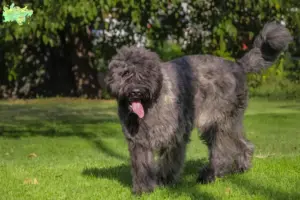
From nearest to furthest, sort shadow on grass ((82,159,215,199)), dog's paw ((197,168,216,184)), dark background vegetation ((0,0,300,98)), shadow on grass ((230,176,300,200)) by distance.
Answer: shadow on grass ((230,176,300,200)), shadow on grass ((82,159,215,199)), dog's paw ((197,168,216,184)), dark background vegetation ((0,0,300,98))

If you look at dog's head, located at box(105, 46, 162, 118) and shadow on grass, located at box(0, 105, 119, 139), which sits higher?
dog's head, located at box(105, 46, 162, 118)

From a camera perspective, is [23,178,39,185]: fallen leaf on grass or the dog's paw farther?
→ [23,178,39,185]: fallen leaf on grass

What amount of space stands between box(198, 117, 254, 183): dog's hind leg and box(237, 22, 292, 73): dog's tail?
2.58 ft

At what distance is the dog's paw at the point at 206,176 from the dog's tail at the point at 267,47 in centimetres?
151

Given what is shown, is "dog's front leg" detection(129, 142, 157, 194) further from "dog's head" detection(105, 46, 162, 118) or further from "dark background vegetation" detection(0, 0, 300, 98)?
"dark background vegetation" detection(0, 0, 300, 98)

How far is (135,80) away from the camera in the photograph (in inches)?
311

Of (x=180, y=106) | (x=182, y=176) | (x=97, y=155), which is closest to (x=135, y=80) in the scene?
(x=180, y=106)

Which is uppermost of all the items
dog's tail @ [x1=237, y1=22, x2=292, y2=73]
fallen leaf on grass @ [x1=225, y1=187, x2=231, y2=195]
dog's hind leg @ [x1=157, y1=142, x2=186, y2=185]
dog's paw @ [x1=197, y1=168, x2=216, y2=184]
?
dog's tail @ [x1=237, y1=22, x2=292, y2=73]

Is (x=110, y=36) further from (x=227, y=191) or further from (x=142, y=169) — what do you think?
(x=227, y=191)

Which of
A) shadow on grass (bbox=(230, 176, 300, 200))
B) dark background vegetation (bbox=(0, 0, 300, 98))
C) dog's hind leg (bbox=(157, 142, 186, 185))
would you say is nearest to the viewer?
shadow on grass (bbox=(230, 176, 300, 200))

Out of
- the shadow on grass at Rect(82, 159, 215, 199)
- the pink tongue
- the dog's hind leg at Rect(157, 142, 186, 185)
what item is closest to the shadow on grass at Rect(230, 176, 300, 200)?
the shadow on grass at Rect(82, 159, 215, 199)

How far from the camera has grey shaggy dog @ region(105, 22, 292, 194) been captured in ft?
26.3

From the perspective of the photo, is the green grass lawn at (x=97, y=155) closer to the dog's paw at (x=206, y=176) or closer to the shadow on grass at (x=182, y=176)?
the shadow on grass at (x=182, y=176)

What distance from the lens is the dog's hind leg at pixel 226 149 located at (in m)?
9.01
